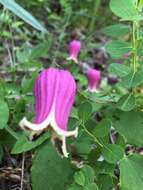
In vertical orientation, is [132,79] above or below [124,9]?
below

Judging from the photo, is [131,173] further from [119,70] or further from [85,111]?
[119,70]

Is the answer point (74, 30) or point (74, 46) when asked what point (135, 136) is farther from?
point (74, 30)

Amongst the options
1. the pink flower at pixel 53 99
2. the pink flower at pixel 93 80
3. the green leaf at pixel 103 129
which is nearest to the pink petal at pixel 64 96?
the pink flower at pixel 53 99

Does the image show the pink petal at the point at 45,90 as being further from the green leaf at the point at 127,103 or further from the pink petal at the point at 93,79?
the pink petal at the point at 93,79

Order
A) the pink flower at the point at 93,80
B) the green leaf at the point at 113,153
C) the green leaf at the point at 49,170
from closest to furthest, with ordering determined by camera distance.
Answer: the green leaf at the point at 113,153 → the green leaf at the point at 49,170 → the pink flower at the point at 93,80

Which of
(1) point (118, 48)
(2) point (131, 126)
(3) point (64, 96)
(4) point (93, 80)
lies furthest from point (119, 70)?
→ (4) point (93, 80)

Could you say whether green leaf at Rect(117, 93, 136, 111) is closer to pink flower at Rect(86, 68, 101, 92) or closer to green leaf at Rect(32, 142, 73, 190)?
green leaf at Rect(32, 142, 73, 190)

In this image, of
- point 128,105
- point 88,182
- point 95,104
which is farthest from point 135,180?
point 95,104
